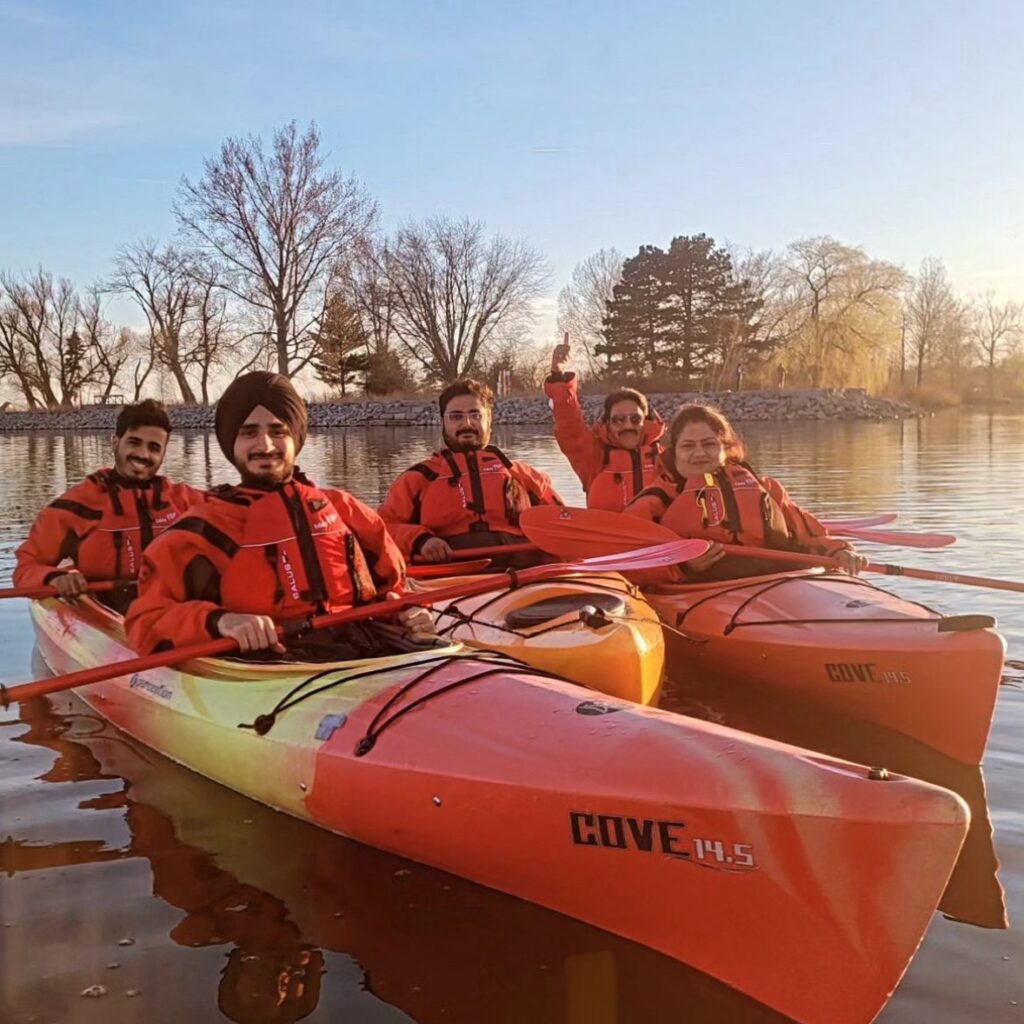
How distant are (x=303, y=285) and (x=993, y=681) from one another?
3208 cm

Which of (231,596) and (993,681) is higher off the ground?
(231,596)

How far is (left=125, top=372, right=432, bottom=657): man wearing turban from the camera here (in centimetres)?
364

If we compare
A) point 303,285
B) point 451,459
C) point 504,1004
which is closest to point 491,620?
point 451,459

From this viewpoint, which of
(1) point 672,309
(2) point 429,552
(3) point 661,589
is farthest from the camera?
(1) point 672,309

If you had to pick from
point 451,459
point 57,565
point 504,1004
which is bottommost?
point 504,1004

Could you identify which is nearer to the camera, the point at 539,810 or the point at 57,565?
the point at 539,810

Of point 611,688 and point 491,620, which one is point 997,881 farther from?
point 491,620

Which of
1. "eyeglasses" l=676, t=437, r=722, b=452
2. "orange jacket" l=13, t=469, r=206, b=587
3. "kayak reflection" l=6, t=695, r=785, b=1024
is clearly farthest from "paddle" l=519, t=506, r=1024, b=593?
"kayak reflection" l=6, t=695, r=785, b=1024

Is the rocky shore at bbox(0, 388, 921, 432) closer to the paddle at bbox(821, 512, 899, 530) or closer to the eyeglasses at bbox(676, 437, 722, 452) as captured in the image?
the paddle at bbox(821, 512, 899, 530)

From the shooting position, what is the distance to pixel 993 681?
3.87 metres

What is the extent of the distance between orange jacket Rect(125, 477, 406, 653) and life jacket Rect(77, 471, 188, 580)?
1869mm

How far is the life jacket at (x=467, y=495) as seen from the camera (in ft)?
20.2

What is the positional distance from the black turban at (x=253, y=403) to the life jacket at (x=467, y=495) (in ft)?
7.76

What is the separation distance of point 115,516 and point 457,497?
6.20ft
